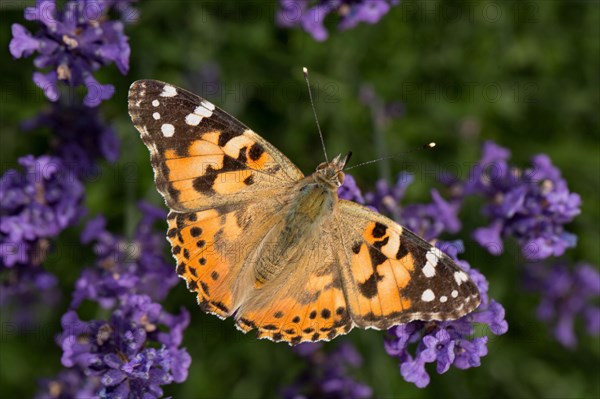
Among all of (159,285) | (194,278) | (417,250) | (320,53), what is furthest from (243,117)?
(417,250)

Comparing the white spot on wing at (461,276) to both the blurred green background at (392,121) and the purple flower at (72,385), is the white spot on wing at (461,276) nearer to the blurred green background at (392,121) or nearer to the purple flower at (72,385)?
the blurred green background at (392,121)

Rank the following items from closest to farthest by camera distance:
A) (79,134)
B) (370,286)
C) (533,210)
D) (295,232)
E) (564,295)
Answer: (370,286) < (295,232) < (533,210) < (79,134) < (564,295)

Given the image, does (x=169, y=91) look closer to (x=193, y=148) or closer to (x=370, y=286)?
(x=193, y=148)

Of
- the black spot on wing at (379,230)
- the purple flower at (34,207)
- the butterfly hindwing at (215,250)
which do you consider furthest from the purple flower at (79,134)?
the black spot on wing at (379,230)

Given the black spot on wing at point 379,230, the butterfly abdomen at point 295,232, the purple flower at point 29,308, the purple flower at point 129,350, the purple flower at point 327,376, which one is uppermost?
the black spot on wing at point 379,230

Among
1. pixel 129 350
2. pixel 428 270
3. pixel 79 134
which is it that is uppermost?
pixel 428 270

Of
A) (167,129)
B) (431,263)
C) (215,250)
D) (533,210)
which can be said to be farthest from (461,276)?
(167,129)
